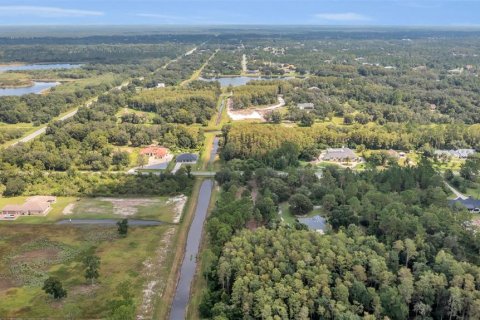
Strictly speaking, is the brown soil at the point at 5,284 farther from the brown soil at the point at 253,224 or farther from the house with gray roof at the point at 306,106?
the house with gray roof at the point at 306,106

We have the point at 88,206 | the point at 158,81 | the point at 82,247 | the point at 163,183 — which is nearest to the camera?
the point at 82,247

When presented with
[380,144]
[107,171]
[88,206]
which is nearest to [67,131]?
[107,171]

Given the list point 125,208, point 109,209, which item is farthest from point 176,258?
point 109,209

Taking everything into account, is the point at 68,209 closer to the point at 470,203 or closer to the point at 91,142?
the point at 91,142

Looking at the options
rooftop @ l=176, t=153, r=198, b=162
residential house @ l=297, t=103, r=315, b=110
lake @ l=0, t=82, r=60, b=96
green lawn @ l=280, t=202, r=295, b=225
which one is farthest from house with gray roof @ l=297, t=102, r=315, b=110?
lake @ l=0, t=82, r=60, b=96

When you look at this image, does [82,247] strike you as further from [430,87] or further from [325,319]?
[430,87]

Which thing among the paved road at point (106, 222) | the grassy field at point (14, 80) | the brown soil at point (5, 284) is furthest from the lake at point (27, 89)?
the brown soil at point (5, 284)
